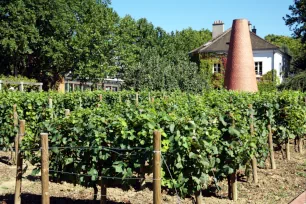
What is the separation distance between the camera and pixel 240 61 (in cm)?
2659

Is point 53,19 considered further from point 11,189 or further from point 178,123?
point 178,123

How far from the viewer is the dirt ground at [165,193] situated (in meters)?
6.57

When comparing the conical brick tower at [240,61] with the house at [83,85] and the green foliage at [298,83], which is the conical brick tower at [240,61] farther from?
the house at [83,85]

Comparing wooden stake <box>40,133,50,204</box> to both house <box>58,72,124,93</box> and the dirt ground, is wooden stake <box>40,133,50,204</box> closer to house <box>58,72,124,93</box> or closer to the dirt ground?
the dirt ground

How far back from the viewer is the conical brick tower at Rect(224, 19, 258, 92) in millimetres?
26453

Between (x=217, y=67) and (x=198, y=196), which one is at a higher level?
(x=217, y=67)

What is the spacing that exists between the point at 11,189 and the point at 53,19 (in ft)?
91.8

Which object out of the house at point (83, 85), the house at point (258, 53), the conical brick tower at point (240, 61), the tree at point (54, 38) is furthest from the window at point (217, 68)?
the conical brick tower at point (240, 61)

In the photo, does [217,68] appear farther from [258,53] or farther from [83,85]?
[83,85]

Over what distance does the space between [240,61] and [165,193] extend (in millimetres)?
20753

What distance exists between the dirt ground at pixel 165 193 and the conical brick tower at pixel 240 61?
57.2ft

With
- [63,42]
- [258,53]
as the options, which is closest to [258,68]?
[258,53]

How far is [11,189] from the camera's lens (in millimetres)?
7340

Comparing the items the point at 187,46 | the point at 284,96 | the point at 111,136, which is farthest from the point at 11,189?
the point at 187,46
